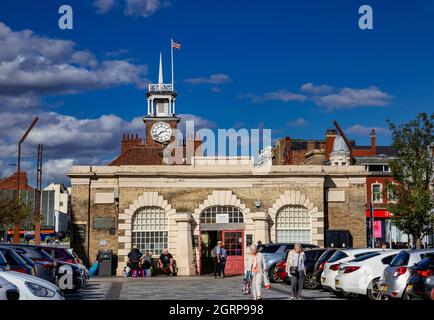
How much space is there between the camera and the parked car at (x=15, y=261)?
18250 millimetres

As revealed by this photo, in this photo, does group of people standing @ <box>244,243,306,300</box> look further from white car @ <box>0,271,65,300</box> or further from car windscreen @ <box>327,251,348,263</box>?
white car @ <box>0,271,65,300</box>

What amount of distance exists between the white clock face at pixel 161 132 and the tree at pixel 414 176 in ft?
188

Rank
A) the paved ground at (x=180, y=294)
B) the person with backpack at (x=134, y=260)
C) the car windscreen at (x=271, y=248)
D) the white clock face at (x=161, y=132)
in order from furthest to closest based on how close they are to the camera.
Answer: the white clock face at (x=161, y=132) → the person with backpack at (x=134, y=260) → the car windscreen at (x=271, y=248) → the paved ground at (x=180, y=294)

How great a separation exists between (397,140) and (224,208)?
991 centimetres

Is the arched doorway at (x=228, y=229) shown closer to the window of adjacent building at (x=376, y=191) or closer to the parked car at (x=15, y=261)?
the parked car at (x=15, y=261)

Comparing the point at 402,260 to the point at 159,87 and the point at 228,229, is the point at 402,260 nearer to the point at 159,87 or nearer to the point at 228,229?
the point at 228,229

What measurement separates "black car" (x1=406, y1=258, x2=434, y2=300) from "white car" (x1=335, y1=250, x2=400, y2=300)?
3714 millimetres

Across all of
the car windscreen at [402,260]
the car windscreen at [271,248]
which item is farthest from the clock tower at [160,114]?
the car windscreen at [402,260]


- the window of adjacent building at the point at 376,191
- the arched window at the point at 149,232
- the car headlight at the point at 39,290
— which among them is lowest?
the car headlight at the point at 39,290

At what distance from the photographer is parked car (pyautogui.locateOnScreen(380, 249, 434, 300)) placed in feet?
54.4

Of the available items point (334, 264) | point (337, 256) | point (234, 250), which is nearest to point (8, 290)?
point (334, 264)

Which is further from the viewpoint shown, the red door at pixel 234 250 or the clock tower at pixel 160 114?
the clock tower at pixel 160 114

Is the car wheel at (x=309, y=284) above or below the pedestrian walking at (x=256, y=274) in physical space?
below
